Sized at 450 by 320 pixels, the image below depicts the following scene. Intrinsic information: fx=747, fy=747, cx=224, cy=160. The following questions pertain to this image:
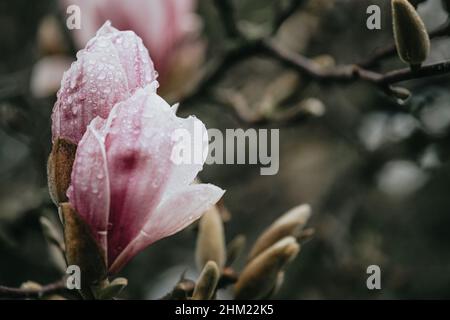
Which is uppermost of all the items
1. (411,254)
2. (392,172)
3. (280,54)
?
(280,54)

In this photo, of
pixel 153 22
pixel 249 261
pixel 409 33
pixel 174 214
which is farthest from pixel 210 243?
pixel 153 22

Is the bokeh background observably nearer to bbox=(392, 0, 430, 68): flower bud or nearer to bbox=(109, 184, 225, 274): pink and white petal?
bbox=(392, 0, 430, 68): flower bud

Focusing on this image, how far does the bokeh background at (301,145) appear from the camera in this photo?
1120mm

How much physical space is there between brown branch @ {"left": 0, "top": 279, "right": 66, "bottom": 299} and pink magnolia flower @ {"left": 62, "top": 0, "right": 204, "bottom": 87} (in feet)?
1.52

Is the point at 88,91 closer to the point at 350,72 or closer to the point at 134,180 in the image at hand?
the point at 134,180

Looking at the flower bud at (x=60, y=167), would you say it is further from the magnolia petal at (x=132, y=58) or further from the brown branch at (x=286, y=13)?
the brown branch at (x=286, y=13)

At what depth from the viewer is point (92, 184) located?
60 centimetres

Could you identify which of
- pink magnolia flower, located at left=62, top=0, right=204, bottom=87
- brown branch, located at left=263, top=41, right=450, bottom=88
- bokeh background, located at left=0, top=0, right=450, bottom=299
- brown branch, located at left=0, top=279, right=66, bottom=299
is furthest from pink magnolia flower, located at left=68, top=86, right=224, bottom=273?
pink magnolia flower, located at left=62, top=0, right=204, bottom=87

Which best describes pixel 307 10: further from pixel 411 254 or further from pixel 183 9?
pixel 411 254

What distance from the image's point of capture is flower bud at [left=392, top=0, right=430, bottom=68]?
2.09 feet

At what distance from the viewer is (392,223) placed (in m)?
1.55

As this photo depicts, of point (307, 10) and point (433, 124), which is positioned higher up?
point (307, 10)
